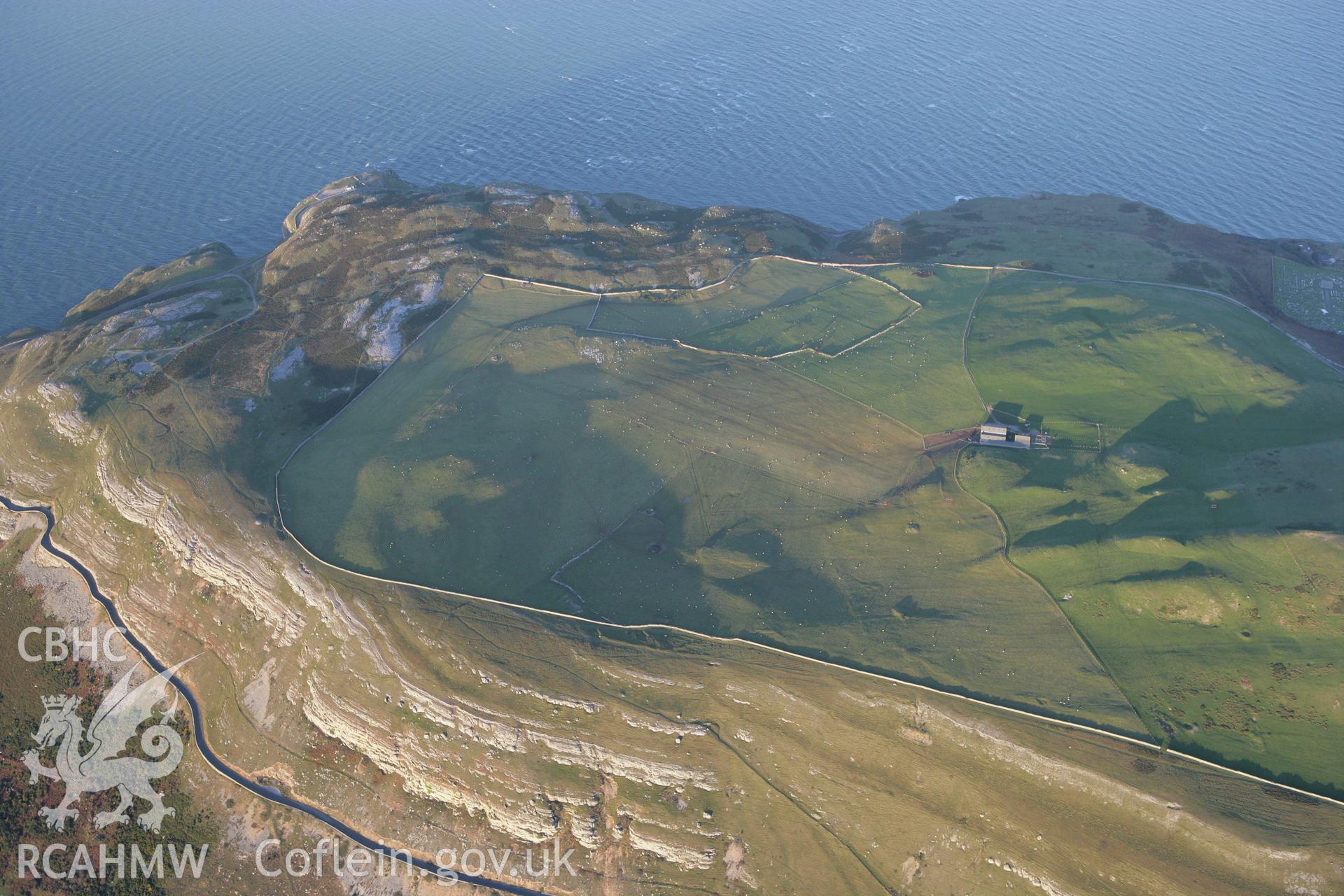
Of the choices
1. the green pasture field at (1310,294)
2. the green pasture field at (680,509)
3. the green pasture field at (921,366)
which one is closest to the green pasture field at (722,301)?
the green pasture field at (680,509)

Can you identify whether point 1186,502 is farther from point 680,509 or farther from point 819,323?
point 680,509

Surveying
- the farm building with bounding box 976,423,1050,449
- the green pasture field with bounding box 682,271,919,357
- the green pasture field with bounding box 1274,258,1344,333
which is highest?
the green pasture field with bounding box 1274,258,1344,333

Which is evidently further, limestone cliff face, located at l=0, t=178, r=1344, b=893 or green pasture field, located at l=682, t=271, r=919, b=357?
green pasture field, located at l=682, t=271, r=919, b=357

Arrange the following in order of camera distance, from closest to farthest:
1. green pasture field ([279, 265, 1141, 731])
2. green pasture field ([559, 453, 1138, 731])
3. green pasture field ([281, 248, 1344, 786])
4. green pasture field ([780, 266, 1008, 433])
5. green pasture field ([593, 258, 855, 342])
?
green pasture field ([281, 248, 1344, 786])
green pasture field ([559, 453, 1138, 731])
green pasture field ([279, 265, 1141, 731])
green pasture field ([780, 266, 1008, 433])
green pasture field ([593, 258, 855, 342])

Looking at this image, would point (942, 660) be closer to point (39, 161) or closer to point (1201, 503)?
point (1201, 503)

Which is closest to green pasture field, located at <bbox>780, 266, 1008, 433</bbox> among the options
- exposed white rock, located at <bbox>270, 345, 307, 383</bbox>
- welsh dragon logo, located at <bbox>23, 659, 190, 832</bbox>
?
exposed white rock, located at <bbox>270, 345, 307, 383</bbox>

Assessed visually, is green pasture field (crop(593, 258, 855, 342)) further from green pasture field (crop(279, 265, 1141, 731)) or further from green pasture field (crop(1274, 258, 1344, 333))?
green pasture field (crop(1274, 258, 1344, 333))

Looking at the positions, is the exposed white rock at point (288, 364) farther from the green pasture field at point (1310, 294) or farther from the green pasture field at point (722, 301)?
the green pasture field at point (1310, 294)

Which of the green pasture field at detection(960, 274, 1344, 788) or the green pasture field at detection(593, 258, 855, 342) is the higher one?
the green pasture field at detection(593, 258, 855, 342)
